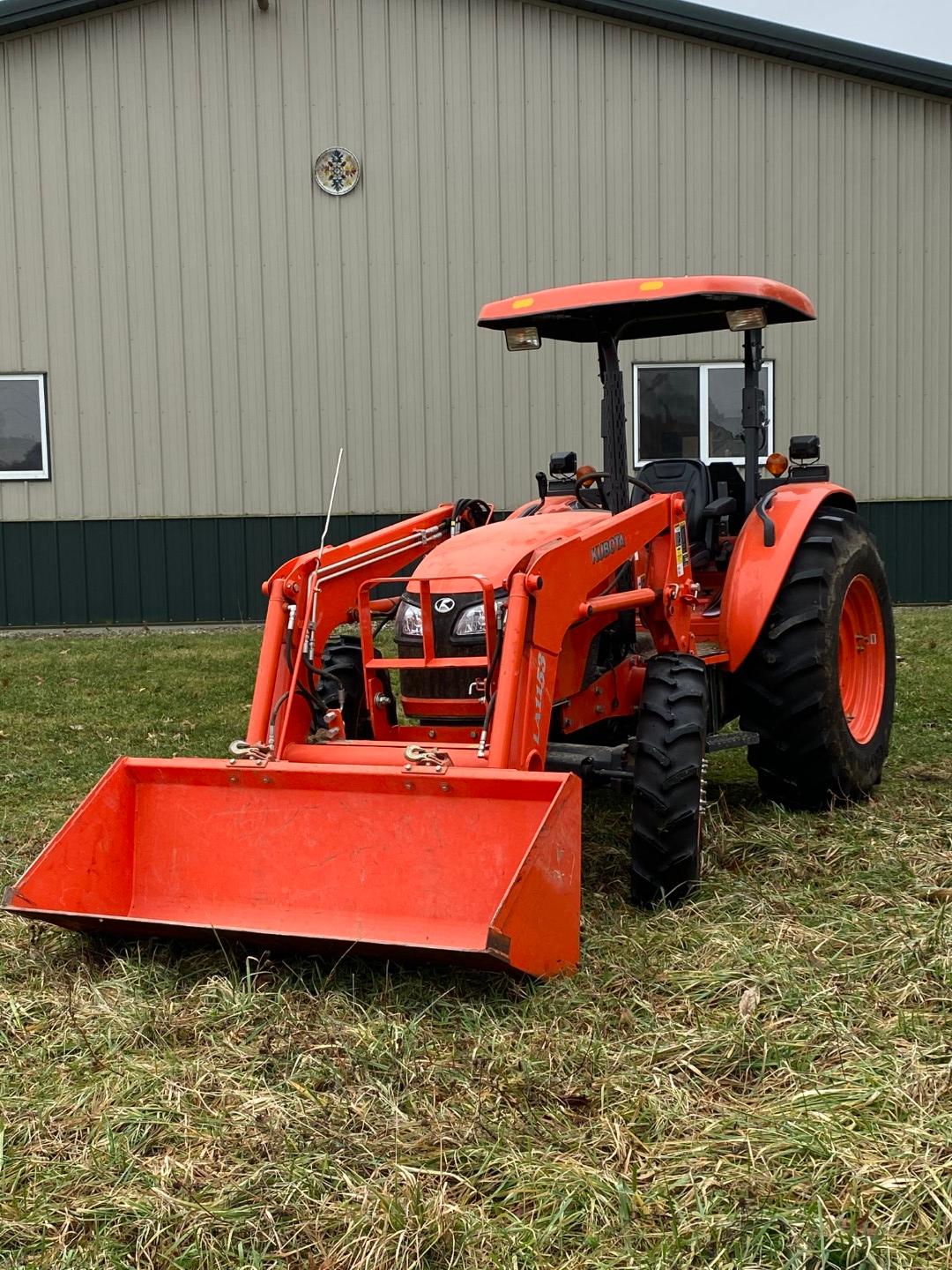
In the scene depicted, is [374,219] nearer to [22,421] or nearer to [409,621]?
[22,421]

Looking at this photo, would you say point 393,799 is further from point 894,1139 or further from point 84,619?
point 84,619

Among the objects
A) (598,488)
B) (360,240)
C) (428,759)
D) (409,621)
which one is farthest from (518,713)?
(360,240)

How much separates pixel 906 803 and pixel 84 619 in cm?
935

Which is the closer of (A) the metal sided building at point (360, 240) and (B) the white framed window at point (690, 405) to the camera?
(A) the metal sided building at point (360, 240)

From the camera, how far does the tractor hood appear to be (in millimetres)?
4723

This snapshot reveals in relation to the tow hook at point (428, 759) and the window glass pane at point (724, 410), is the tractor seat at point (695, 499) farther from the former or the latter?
the window glass pane at point (724, 410)

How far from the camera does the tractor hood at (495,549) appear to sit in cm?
472

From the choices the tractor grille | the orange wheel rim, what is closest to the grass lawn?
the tractor grille

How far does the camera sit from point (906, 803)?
230 inches

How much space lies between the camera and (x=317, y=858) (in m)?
4.23

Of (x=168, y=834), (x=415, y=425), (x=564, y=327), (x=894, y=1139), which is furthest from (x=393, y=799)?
(x=415, y=425)

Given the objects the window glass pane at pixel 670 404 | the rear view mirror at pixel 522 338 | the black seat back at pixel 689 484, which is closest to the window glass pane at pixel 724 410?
the window glass pane at pixel 670 404

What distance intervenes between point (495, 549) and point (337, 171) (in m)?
9.10

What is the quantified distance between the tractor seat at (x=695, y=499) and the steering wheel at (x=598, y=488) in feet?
0.99
